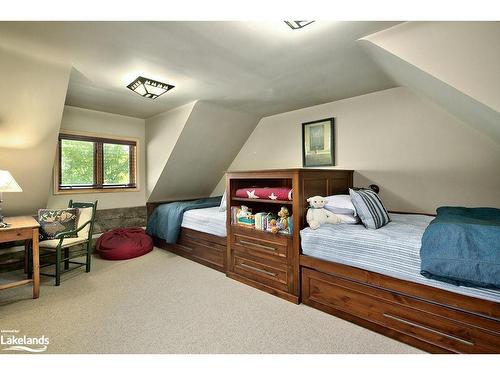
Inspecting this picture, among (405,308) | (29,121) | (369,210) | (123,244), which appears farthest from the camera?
(123,244)

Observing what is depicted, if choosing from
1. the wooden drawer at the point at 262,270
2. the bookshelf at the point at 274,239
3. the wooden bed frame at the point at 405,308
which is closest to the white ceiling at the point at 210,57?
the bookshelf at the point at 274,239

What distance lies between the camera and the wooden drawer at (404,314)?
1.33 m

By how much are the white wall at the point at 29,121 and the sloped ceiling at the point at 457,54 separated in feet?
9.58

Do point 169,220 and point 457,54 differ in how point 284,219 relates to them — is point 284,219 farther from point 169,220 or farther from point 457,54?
point 169,220

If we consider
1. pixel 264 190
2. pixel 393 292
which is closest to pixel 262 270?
pixel 264 190

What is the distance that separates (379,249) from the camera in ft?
5.50

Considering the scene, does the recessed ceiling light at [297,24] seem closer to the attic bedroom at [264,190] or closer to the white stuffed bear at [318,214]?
the attic bedroom at [264,190]

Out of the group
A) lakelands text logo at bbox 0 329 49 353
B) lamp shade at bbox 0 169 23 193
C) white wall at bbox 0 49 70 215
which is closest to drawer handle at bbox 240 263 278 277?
lakelands text logo at bbox 0 329 49 353

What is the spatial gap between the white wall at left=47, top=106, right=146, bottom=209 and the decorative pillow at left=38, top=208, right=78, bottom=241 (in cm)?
81

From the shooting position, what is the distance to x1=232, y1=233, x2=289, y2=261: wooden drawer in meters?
2.24

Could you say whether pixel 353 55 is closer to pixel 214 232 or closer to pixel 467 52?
pixel 467 52

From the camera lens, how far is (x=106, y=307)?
6.82 ft

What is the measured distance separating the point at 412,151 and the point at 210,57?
2.52 meters

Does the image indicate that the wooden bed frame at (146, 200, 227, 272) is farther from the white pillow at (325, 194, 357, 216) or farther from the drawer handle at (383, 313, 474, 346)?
the drawer handle at (383, 313, 474, 346)
